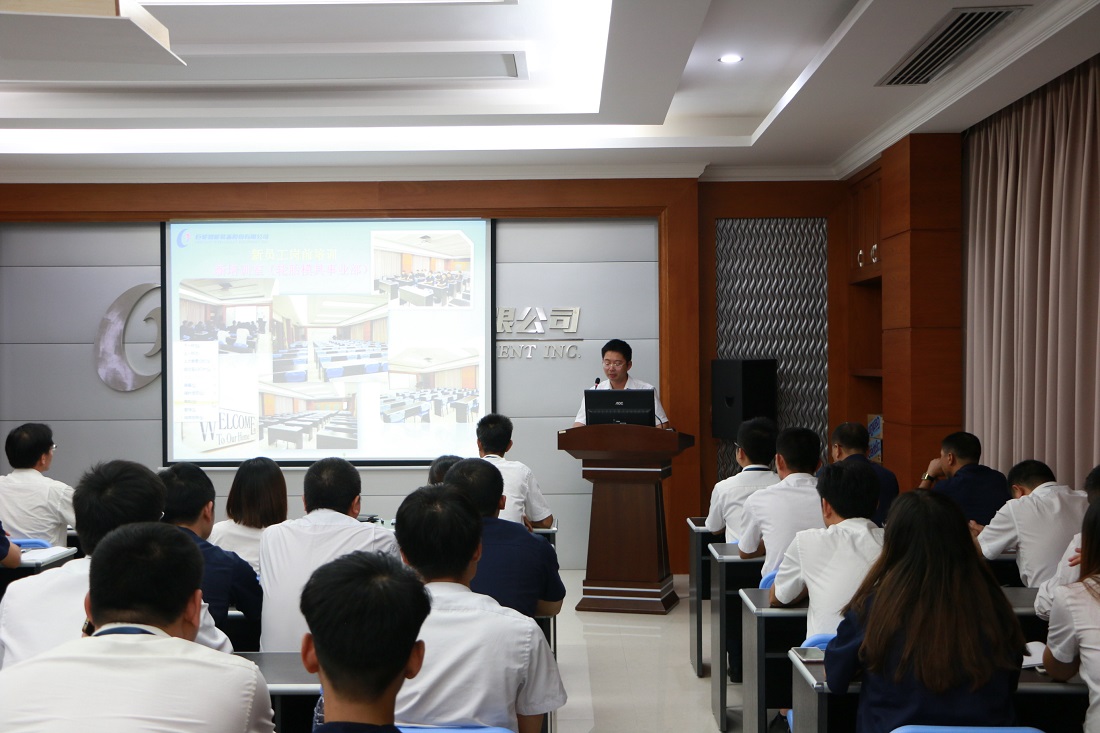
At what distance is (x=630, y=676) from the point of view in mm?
4699

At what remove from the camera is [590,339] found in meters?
7.30

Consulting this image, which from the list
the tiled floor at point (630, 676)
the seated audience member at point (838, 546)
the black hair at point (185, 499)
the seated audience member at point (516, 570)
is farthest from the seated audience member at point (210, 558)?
the seated audience member at point (838, 546)

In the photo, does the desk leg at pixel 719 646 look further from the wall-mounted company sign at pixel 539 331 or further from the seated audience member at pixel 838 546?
the wall-mounted company sign at pixel 539 331

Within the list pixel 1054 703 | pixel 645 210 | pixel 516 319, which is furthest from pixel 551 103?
pixel 1054 703

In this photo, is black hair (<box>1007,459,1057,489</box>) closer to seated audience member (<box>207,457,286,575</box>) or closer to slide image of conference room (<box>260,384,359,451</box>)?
seated audience member (<box>207,457,286,575</box>)

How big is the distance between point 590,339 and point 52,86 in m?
4.14

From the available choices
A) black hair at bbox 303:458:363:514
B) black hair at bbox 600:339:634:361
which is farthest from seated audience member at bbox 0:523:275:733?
black hair at bbox 600:339:634:361

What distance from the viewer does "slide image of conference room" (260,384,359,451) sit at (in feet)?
23.8

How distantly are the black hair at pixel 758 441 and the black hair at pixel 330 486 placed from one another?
2.15 meters

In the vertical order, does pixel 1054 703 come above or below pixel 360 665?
below

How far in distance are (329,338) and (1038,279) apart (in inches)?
196

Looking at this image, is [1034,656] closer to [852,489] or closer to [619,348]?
[852,489]

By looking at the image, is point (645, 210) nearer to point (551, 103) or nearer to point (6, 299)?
point (551, 103)

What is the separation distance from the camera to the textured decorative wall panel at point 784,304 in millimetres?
7340
